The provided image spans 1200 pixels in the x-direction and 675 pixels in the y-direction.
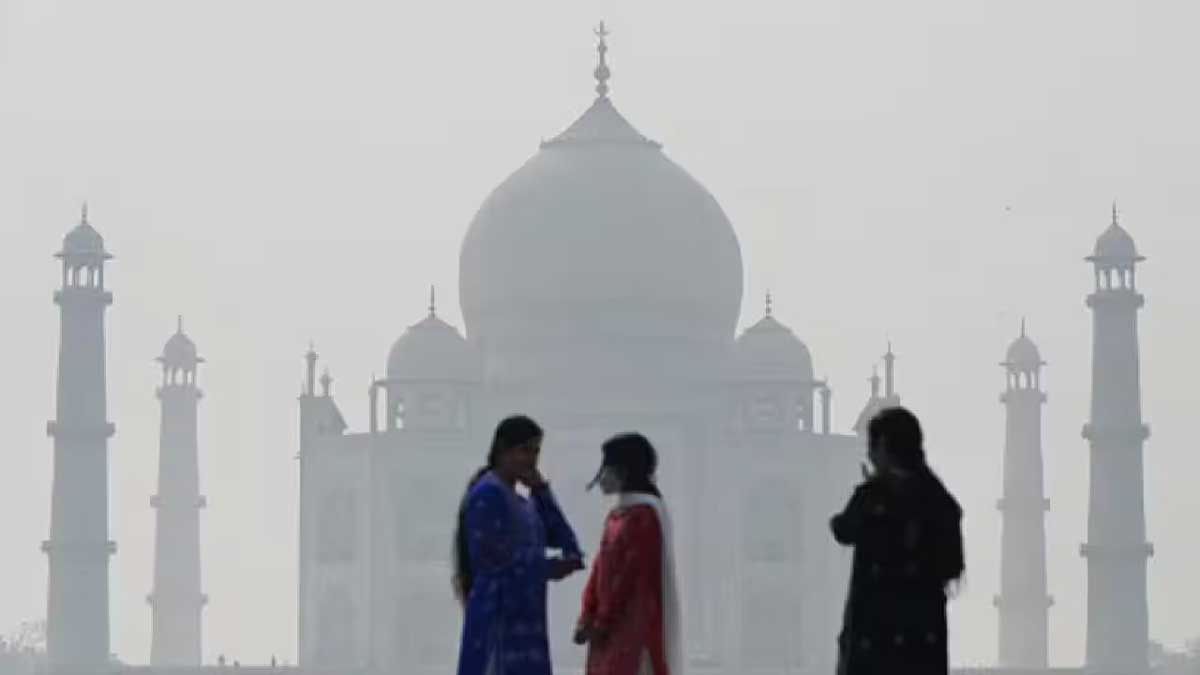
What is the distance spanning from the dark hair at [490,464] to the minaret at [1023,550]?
43677 millimetres

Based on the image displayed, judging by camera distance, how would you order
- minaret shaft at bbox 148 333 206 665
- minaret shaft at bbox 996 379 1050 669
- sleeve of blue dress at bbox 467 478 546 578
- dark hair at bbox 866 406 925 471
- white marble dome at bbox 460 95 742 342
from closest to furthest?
1. dark hair at bbox 866 406 925 471
2. sleeve of blue dress at bbox 467 478 546 578
3. white marble dome at bbox 460 95 742 342
4. minaret shaft at bbox 996 379 1050 669
5. minaret shaft at bbox 148 333 206 665

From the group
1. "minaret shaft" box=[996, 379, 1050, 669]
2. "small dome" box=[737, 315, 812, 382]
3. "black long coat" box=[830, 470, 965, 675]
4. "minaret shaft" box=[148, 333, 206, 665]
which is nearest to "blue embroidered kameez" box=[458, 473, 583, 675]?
"black long coat" box=[830, 470, 965, 675]

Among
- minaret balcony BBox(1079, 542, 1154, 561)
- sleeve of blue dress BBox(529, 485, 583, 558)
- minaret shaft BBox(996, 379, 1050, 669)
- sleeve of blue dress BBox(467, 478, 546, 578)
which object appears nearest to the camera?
sleeve of blue dress BBox(467, 478, 546, 578)

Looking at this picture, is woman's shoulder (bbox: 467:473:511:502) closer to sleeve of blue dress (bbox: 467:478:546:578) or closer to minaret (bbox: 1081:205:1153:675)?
sleeve of blue dress (bbox: 467:478:546:578)

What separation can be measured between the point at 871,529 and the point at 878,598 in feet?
0.73

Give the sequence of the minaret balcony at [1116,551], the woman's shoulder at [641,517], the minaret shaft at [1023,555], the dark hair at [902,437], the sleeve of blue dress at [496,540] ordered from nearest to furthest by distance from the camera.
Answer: the dark hair at [902,437]
the woman's shoulder at [641,517]
the sleeve of blue dress at [496,540]
the minaret balcony at [1116,551]
the minaret shaft at [1023,555]

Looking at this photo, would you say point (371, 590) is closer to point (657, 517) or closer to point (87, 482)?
point (87, 482)

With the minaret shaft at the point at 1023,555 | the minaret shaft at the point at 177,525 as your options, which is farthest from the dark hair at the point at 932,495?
the minaret shaft at the point at 177,525

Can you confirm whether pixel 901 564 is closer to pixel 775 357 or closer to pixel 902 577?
pixel 902 577

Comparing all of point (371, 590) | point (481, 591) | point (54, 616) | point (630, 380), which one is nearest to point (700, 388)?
point (630, 380)

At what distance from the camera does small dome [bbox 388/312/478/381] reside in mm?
54719

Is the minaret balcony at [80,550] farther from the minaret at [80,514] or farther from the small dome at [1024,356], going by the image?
the small dome at [1024,356]

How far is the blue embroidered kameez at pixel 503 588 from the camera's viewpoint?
559 inches

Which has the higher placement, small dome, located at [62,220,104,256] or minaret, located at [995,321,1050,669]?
small dome, located at [62,220,104,256]
